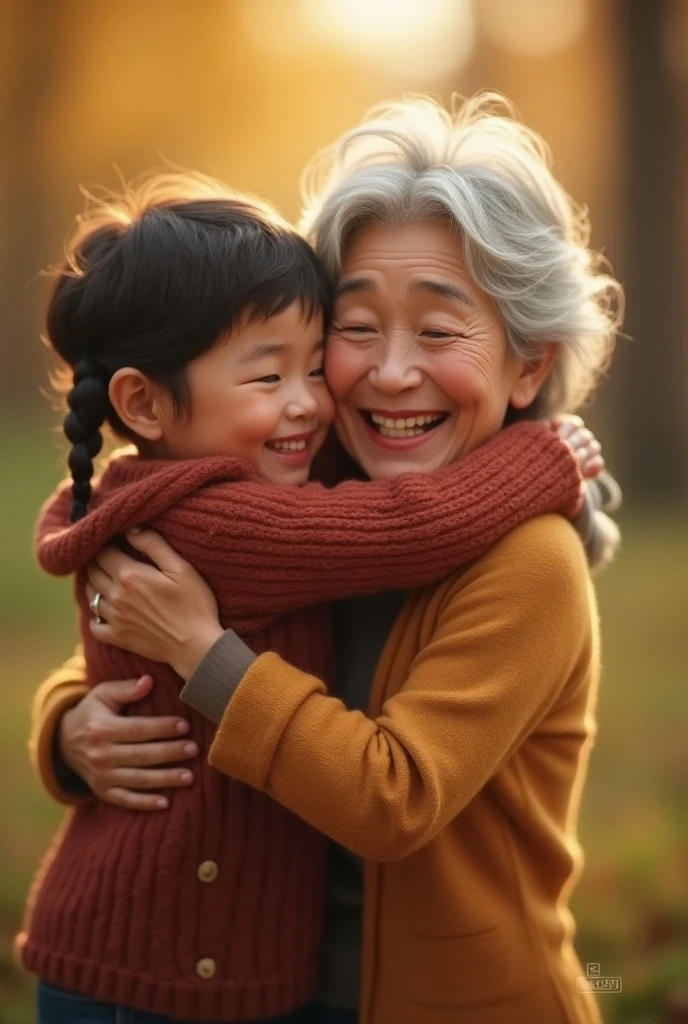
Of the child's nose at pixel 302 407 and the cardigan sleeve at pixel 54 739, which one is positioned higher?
the child's nose at pixel 302 407

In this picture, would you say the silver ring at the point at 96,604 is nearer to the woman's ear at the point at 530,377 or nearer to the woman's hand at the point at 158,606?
the woman's hand at the point at 158,606

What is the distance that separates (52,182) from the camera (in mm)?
19719

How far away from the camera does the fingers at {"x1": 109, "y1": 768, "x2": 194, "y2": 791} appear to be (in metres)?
2.40

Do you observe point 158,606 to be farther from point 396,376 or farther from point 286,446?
point 396,376

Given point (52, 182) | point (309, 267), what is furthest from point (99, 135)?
point (309, 267)

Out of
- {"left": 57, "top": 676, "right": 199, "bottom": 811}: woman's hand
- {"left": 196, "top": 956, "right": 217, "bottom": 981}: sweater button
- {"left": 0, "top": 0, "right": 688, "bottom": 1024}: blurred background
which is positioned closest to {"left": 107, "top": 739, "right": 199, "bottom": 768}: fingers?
{"left": 57, "top": 676, "right": 199, "bottom": 811}: woman's hand

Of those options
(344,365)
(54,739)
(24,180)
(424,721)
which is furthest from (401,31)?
(424,721)

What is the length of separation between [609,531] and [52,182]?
1853 cm

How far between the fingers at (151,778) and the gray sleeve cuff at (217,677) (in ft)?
0.55

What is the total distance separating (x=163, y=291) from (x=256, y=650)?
722 mm

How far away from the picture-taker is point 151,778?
2412 mm

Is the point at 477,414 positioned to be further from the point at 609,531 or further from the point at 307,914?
the point at 307,914

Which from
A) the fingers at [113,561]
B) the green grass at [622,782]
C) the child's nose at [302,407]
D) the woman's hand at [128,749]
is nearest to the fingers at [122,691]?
the woman's hand at [128,749]

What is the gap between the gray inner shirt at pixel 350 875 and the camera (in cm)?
254
